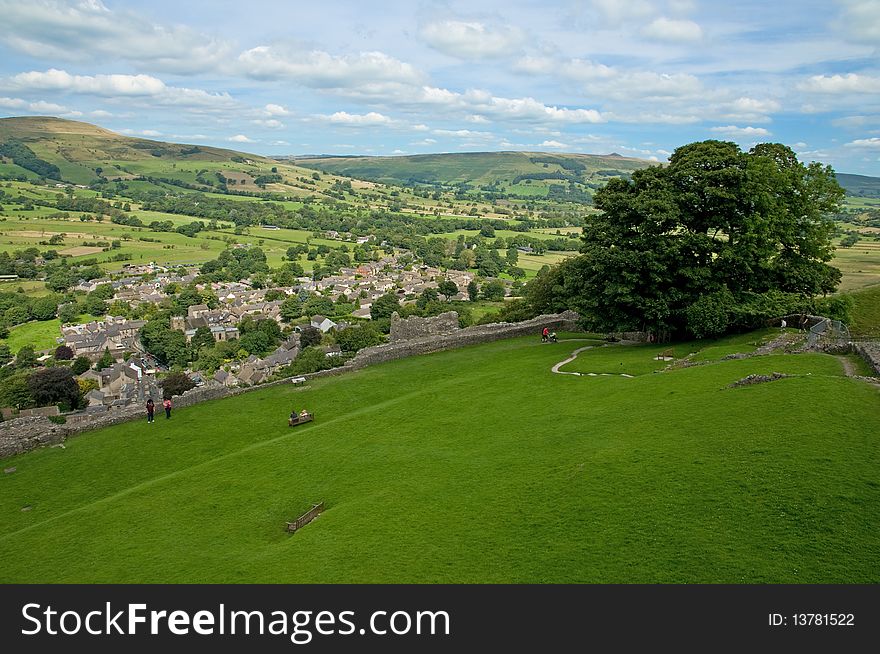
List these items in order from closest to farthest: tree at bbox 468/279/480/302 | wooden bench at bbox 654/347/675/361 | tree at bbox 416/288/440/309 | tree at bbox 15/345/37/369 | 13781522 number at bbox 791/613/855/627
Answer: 13781522 number at bbox 791/613/855/627 → wooden bench at bbox 654/347/675/361 → tree at bbox 15/345/37/369 → tree at bbox 416/288/440/309 → tree at bbox 468/279/480/302

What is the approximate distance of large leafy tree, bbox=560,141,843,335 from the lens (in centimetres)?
2930

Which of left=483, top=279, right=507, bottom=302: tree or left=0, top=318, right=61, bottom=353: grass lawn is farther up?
left=483, top=279, right=507, bottom=302: tree

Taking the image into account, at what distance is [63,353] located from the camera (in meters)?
84.3

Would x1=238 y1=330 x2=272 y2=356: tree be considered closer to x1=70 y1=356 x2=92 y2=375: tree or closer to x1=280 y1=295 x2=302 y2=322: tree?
x1=280 y1=295 x2=302 y2=322: tree

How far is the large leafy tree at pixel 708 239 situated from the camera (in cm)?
2930

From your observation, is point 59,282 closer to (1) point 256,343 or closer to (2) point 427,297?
(1) point 256,343

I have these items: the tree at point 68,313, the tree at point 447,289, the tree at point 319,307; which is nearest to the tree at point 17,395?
the tree at point 68,313

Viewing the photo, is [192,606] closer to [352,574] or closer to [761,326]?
[352,574]

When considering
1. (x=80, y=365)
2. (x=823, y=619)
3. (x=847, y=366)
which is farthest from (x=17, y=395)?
(x=823, y=619)

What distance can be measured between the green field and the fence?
36cm

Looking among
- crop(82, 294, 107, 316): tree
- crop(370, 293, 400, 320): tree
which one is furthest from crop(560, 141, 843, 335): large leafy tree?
crop(82, 294, 107, 316): tree

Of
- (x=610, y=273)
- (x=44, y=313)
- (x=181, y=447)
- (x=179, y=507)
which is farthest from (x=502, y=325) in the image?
(x=44, y=313)

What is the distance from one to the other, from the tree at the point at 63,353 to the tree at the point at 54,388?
24770mm

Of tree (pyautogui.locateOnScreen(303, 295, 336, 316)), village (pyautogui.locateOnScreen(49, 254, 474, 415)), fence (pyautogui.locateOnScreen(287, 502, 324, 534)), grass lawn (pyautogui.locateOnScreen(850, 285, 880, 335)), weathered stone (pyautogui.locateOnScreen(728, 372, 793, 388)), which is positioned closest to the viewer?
fence (pyautogui.locateOnScreen(287, 502, 324, 534))
